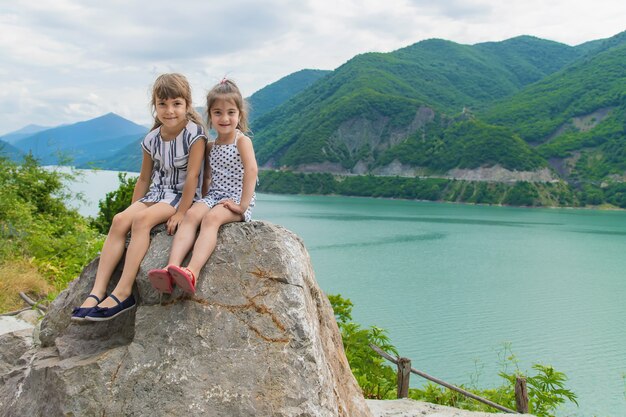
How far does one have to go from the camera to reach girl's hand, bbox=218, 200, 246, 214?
4117mm

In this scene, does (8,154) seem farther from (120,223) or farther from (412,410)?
(120,223)

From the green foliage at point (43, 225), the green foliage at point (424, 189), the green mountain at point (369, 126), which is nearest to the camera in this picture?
the green foliage at point (43, 225)

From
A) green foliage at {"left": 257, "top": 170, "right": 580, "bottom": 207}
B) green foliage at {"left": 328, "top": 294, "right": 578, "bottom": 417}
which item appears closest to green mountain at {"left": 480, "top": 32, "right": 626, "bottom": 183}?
green foliage at {"left": 257, "top": 170, "right": 580, "bottom": 207}

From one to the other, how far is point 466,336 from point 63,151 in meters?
14.6

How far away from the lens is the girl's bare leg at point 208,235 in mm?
3779

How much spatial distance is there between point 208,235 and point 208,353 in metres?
0.78

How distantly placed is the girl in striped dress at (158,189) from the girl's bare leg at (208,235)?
0.28 metres

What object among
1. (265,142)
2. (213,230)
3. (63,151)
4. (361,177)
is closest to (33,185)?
(63,151)

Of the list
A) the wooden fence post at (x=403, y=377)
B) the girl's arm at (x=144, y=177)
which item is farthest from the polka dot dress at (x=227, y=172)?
the wooden fence post at (x=403, y=377)

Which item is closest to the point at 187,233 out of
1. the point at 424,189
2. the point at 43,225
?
the point at 43,225

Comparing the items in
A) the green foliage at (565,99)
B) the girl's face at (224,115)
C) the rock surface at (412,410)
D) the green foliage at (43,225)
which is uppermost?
the green foliage at (565,99)

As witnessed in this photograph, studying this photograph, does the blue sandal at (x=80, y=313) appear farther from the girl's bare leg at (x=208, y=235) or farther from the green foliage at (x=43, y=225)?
the green foliage at (x=43, y=225)

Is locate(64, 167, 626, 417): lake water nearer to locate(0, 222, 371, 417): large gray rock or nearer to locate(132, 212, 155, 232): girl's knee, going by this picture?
locate(0, 222, 371, 417): large gray rock

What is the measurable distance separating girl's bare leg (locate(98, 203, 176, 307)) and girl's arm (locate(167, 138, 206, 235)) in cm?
11
